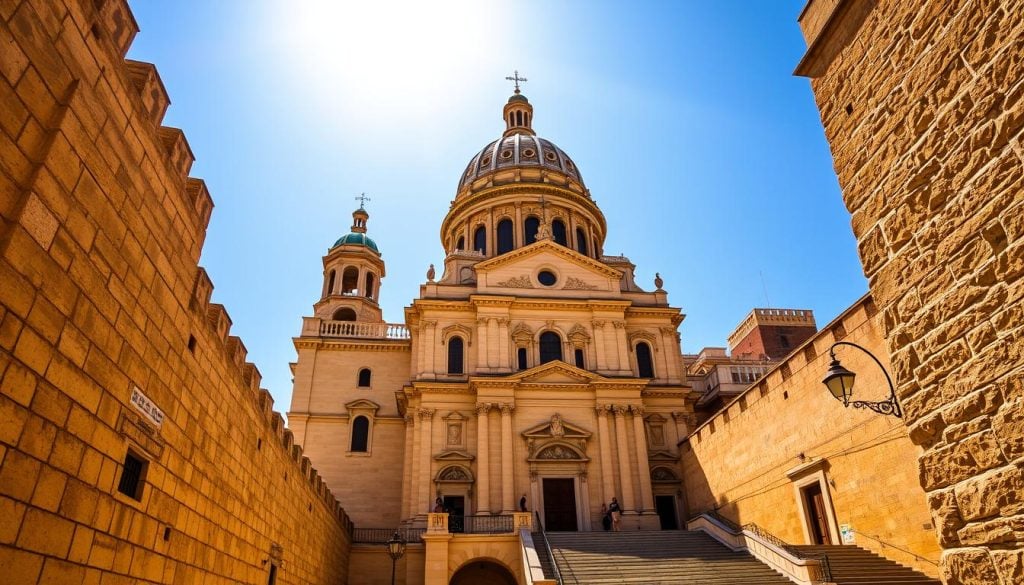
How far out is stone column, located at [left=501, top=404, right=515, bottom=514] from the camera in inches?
1047

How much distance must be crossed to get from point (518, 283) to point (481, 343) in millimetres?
4184

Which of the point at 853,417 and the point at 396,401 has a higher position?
the point at 396,401

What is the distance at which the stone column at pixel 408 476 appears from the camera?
27328 millimetres

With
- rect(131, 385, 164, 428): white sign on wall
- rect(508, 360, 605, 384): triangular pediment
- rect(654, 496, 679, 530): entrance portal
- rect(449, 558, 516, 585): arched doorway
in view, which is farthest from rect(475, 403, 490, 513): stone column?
rect(131, 385, 164, 428): white sign on wall

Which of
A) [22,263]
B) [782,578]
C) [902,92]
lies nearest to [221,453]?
[22,263]

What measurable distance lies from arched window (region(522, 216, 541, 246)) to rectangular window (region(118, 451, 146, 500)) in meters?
33.3

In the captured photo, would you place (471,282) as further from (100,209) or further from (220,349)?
(100,209)

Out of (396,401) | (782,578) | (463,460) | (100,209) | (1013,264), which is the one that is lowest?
(782,578)

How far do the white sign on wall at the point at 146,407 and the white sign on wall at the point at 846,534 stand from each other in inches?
654

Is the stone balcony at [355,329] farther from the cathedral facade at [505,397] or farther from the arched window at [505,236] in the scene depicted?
the arched window at [505,236]

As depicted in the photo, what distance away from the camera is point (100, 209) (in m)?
5.93

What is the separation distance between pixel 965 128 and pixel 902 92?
894 mm

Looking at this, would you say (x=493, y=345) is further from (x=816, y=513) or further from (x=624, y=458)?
(x=816, y=513)

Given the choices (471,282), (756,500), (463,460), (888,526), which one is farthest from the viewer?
(471,282)
